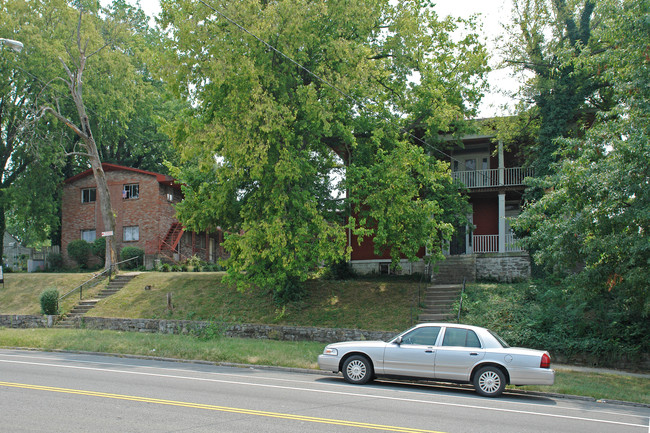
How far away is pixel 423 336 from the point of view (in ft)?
41.2

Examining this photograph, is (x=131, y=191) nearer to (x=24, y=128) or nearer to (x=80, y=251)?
(x=80, y=251)

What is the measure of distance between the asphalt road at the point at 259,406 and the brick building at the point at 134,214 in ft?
75.7

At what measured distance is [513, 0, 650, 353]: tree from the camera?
45.4 feet

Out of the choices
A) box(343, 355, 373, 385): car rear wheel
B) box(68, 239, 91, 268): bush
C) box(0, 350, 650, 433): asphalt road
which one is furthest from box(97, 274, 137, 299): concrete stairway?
box(343, 355, 373, 385): car rear wheel

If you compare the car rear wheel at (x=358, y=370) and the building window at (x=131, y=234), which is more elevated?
the building window at (x=131, y=234)

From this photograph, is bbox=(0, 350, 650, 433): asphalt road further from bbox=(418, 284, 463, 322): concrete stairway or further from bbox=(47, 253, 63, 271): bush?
bbox=(47, 253, 63, 271): bush

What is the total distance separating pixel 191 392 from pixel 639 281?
10.9 meters

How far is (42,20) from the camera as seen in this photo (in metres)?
36.1

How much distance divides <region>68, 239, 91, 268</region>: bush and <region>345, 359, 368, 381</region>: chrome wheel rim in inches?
1153

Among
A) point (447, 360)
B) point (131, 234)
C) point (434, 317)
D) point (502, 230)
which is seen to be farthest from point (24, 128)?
point (447, 360)

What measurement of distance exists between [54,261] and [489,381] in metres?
34.1

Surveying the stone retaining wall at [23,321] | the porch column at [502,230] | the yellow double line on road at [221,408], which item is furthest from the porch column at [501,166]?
the stone retaining wall at [23,321]

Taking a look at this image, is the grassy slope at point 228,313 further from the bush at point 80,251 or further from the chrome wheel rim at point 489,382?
the bush at point 80,251

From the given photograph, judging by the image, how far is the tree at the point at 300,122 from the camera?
20812mm
